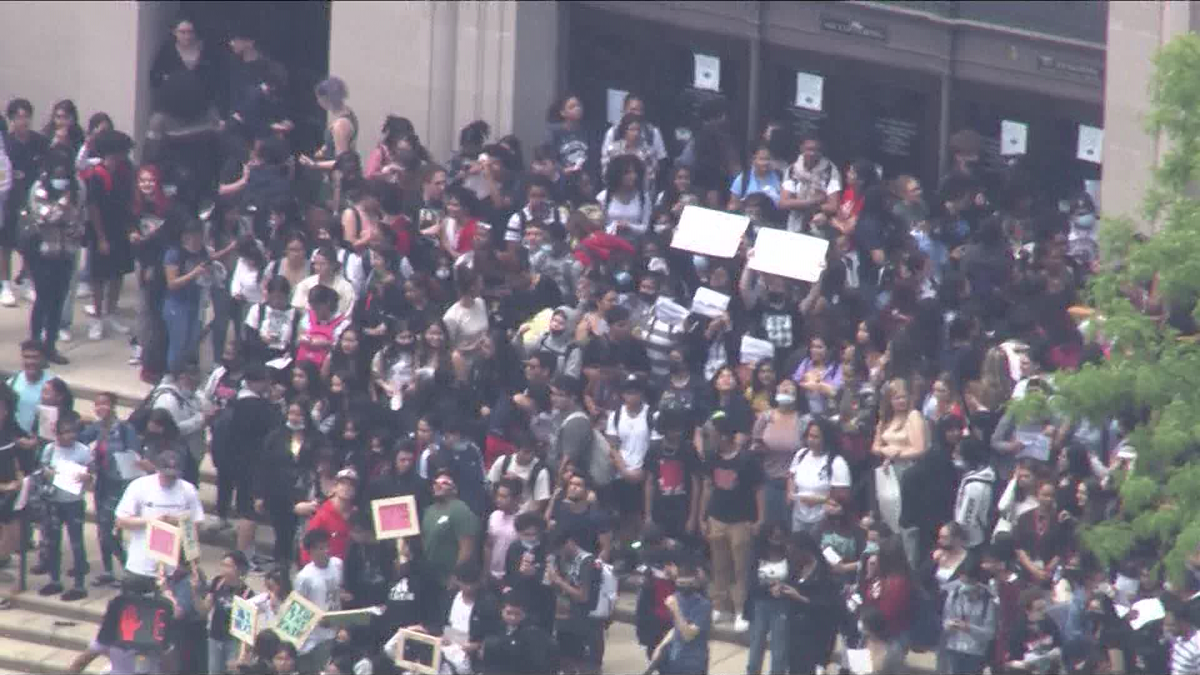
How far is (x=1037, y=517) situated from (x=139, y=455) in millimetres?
6939

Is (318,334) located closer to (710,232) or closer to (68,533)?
(68,533)

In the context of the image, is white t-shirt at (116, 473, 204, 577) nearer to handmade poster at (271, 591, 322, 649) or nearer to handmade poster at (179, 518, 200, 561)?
handmade poster at (179, 518, 200, 561)

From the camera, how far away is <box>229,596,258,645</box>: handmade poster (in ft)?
84.0

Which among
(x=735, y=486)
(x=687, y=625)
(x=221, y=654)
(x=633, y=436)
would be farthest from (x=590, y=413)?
(x=221, y=654)

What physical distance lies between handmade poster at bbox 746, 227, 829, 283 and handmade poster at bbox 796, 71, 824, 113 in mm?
5968

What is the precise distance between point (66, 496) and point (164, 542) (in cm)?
161

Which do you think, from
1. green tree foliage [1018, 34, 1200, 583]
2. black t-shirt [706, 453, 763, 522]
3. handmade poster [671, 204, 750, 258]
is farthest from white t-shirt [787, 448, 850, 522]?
handmade poster [671, 204, 750, 258]

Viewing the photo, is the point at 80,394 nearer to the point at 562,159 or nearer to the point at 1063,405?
the point at 562,159

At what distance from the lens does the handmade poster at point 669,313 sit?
27.8 m

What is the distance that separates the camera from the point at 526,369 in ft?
90.5

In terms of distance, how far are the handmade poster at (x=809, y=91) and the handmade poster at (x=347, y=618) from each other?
9660 mm

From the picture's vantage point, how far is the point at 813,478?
26.2 metres

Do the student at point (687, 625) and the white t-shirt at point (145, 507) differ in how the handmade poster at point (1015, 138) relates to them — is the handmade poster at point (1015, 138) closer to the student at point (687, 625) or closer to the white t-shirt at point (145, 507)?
the student at point (687, 625)

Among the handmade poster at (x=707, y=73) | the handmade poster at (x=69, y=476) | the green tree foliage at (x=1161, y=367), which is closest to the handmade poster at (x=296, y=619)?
the handmade poster at (x=69, y=476)
